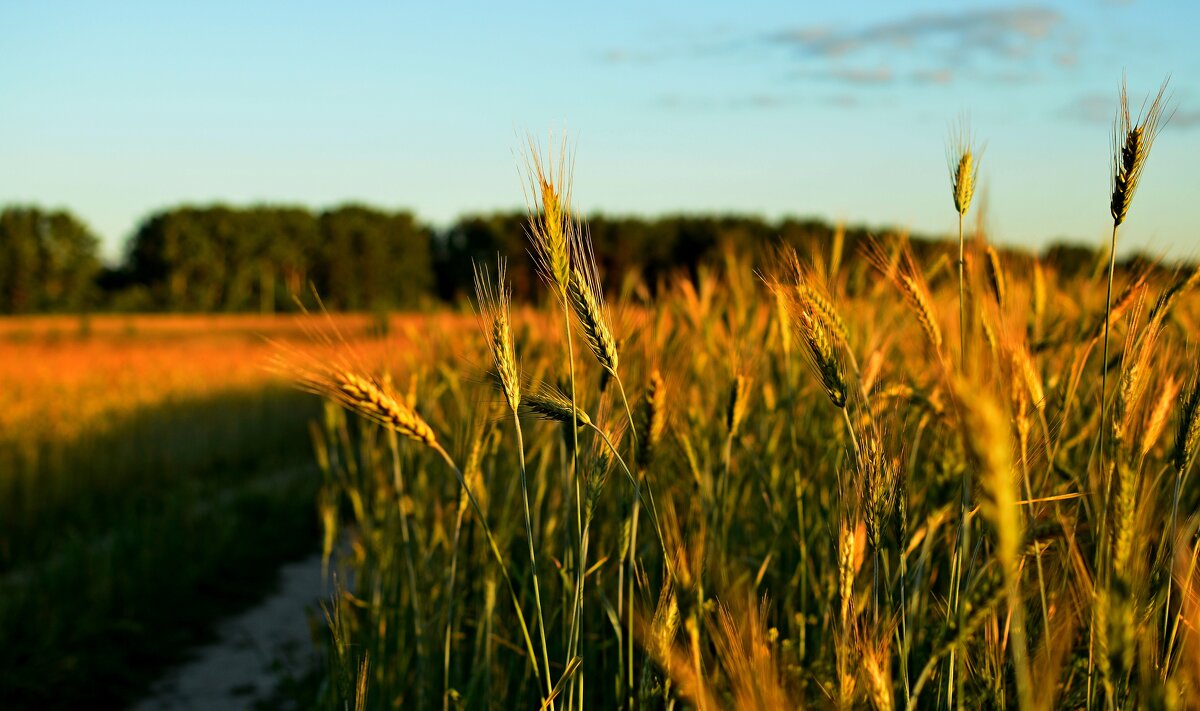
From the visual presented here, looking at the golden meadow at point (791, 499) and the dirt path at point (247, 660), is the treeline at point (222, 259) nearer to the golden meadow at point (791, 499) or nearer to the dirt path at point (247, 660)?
the dirt path at point (247, 660)

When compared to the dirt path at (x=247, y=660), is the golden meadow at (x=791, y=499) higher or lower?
higher

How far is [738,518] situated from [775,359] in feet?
2.29

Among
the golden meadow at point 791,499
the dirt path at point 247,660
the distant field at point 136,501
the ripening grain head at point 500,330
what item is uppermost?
the ripening grain head at point 500,330

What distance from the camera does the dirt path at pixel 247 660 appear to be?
13.4 feet

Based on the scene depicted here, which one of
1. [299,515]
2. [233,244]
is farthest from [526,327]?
[233,244]

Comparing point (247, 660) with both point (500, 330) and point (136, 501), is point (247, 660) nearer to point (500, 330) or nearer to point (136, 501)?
point (136, 501)

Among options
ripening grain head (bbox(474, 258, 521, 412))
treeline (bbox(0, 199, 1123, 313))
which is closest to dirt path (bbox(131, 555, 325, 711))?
ripening grain head (bbox(474, 258, 521, 412))

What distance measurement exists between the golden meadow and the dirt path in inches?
43.7

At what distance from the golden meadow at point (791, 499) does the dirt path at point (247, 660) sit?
1.11m

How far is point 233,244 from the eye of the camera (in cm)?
4459

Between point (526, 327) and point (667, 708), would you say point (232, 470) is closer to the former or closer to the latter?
point (526, 327)

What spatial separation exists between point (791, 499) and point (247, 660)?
138 inches

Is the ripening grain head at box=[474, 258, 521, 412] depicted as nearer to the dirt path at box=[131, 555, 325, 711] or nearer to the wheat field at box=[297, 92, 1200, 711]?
the wheat field at box=[297, 92, 1200, 711]

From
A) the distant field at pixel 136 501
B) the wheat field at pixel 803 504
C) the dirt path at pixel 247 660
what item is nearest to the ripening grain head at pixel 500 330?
the wheat field at pixel 803 504
